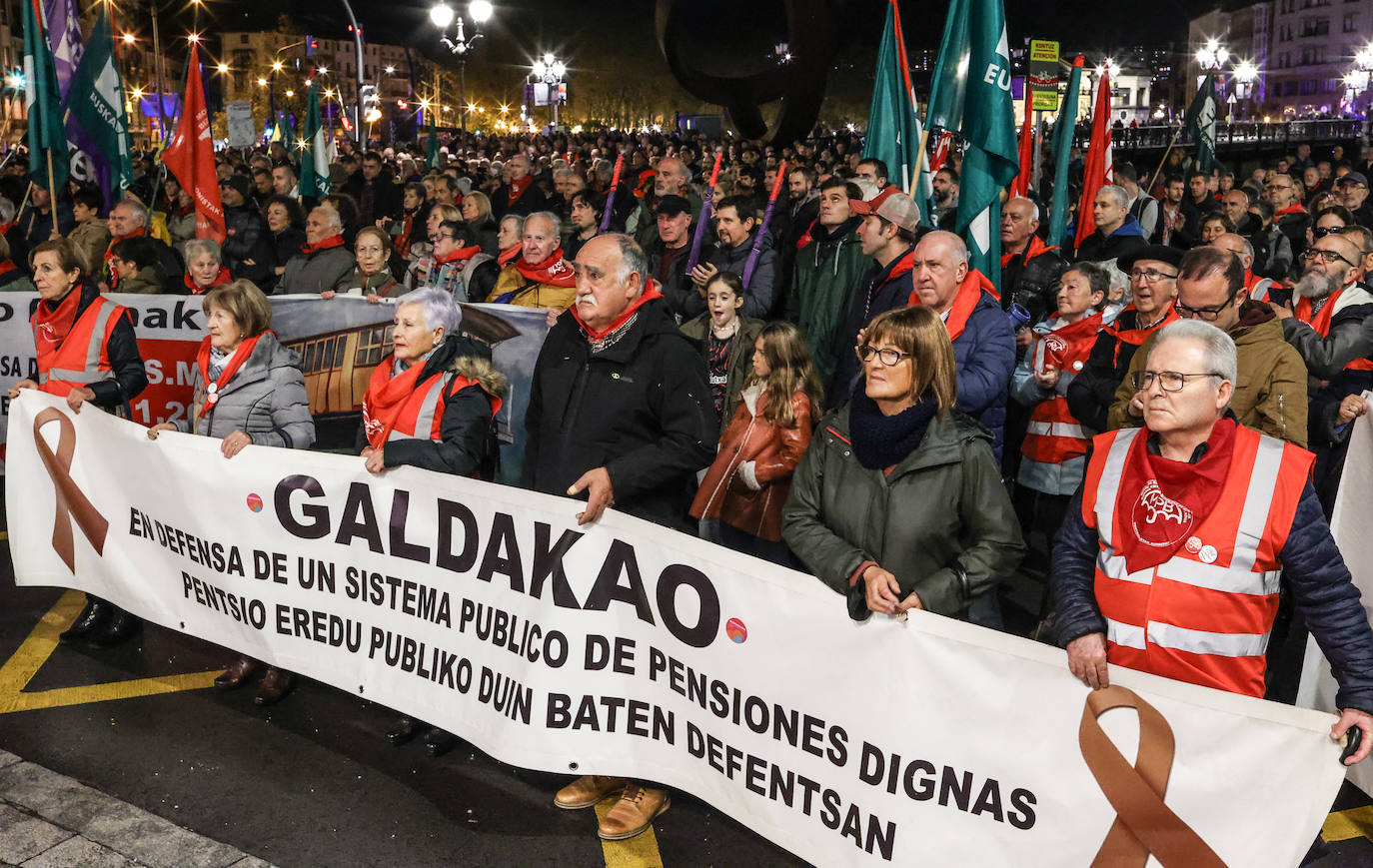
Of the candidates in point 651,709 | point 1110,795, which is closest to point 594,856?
point 651,709

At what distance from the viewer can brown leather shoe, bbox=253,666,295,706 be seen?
5.07 m

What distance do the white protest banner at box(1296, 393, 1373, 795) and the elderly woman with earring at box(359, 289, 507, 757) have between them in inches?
122

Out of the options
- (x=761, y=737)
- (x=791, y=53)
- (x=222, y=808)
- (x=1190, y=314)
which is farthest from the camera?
(x=791, y=53)

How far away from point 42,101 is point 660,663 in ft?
27.7

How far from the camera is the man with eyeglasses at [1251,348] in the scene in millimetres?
4469

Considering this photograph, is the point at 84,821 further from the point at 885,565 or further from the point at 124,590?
the point at 885,565

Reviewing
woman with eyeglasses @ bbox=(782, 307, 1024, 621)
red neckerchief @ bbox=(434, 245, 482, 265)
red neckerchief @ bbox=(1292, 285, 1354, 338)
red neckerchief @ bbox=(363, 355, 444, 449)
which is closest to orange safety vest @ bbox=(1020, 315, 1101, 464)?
red neckerchief @ bbox=(1292, 285, 1354, 338)

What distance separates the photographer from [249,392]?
518cm

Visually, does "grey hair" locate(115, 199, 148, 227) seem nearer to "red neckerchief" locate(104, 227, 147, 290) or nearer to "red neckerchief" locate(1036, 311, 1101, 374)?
"red neckerchief" locate(104, 227, 147, 290)

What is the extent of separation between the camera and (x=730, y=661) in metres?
3.63

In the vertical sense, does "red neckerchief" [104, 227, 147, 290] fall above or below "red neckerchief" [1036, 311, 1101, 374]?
above

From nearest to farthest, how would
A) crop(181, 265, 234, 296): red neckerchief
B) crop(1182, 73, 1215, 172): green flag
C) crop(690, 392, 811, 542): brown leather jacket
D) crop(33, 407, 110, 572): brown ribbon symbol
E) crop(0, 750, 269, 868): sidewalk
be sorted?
crop(0, 750, 269, 868): sidewalk → crop(690, 392, 811, 542): brown leather jacket → crop(33, 407, 110, 572): brown ribbon symbol → crop(181, 265, 234, 296): red neckerchief → crop(1182, 73, 1215, 172): green flag

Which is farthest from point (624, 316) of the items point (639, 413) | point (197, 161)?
point (197, 161)

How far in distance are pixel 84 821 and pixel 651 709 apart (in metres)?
2.03
